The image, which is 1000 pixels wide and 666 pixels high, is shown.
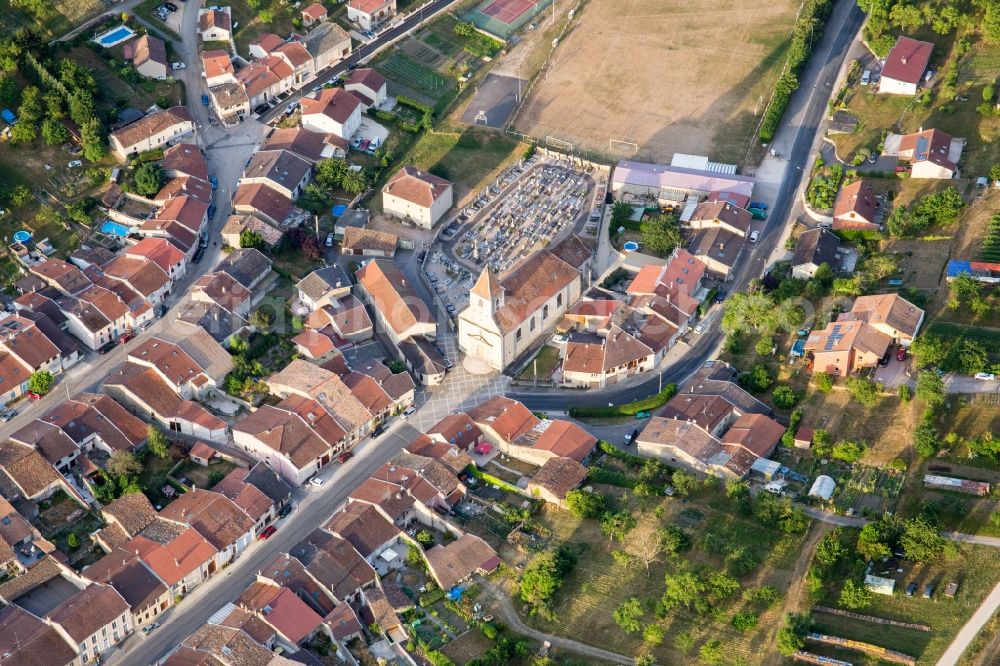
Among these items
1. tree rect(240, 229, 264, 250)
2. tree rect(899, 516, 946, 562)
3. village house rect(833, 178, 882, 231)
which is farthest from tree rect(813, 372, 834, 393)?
tree rect(240, 229, 264, 250)

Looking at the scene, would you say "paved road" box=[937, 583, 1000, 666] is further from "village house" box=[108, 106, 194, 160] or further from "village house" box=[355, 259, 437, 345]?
"village house" box=[108, 106, 194, 160]

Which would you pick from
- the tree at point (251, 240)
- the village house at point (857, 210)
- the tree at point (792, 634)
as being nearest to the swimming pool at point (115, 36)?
the tree at point (251, 240)


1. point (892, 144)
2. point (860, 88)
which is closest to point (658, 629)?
point (892, 144)

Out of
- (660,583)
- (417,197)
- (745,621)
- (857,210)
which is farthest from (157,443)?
(857,210)

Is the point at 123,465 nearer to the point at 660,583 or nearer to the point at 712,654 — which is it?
the point at 660,583

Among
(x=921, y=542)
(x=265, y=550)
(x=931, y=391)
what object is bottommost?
(x=265, y=550)
